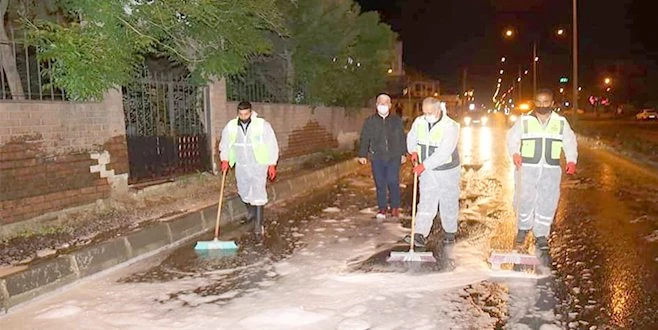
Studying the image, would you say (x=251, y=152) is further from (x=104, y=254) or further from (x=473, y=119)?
(x=473, y=119)

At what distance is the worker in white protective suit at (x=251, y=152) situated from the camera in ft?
27.5

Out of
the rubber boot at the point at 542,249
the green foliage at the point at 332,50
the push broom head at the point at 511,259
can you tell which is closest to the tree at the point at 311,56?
the green foliage at the point at 332,50

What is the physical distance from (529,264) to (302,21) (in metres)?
12.7

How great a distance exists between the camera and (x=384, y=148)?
945 centimetres

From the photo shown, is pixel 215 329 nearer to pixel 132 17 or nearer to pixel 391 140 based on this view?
pixel 391 140

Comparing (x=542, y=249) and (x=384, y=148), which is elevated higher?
(x=384, y=148)

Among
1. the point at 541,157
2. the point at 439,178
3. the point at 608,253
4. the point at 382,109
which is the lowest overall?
the point at 608,253

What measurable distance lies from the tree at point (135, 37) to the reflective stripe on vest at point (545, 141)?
546 centimetres

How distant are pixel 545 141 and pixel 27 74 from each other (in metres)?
6.83

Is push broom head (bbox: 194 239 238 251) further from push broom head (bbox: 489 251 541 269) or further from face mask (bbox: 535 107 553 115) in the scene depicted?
face mask (bbox: 535 107 553 115)

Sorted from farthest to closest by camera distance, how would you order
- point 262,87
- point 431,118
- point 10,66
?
Answer: point 262,87, point 10,66, point 431,118

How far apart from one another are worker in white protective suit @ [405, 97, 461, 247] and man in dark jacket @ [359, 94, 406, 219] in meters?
1.74

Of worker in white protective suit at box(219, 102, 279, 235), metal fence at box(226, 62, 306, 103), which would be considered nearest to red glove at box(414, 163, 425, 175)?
worker in white protective suit at box(219, 102, 279, 235)

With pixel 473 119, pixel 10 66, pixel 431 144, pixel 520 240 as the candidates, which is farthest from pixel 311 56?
pixel 473 119
